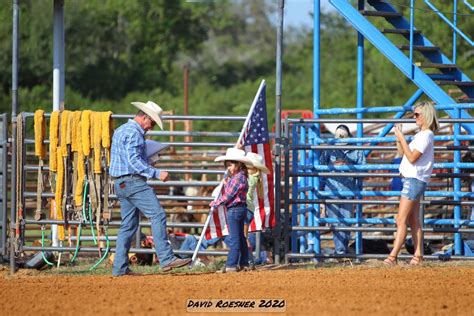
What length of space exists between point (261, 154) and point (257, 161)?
53cm

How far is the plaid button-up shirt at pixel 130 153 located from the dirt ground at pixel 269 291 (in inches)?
45.6

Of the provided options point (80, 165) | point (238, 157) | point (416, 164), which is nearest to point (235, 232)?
point (238, 157)

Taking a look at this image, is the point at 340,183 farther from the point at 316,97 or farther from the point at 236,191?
the point at 236,191

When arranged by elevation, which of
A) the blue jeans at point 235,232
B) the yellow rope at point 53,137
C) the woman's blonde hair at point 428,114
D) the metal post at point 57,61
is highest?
the metal post at point 57,61

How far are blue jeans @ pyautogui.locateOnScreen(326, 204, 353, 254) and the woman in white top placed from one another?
5.35 feet

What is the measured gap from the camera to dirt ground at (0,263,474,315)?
9211 mm

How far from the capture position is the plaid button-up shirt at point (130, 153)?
1166 cm

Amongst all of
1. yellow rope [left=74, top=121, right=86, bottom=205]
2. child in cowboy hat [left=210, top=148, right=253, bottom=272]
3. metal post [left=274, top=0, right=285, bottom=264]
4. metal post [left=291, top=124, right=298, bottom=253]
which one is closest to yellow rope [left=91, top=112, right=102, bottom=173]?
yellow rope [left=74, top=121, right=86, bottom=205]

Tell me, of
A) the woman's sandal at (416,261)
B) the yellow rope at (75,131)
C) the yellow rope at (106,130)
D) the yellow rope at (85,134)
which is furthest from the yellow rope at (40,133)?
the woman's sandal at (416,261)

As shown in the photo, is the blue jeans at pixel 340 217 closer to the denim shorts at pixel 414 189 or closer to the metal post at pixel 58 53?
the denim shorts at pixel 414 189

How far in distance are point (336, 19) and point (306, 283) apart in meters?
44.4

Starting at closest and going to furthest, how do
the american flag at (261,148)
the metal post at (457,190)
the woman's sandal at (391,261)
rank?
the woman's sandal at (391,261)
the american flag at (261,148)
the metal post at (457,190)

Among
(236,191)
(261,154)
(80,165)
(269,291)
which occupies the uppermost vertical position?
(261,154)

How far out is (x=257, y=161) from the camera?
493 inches
